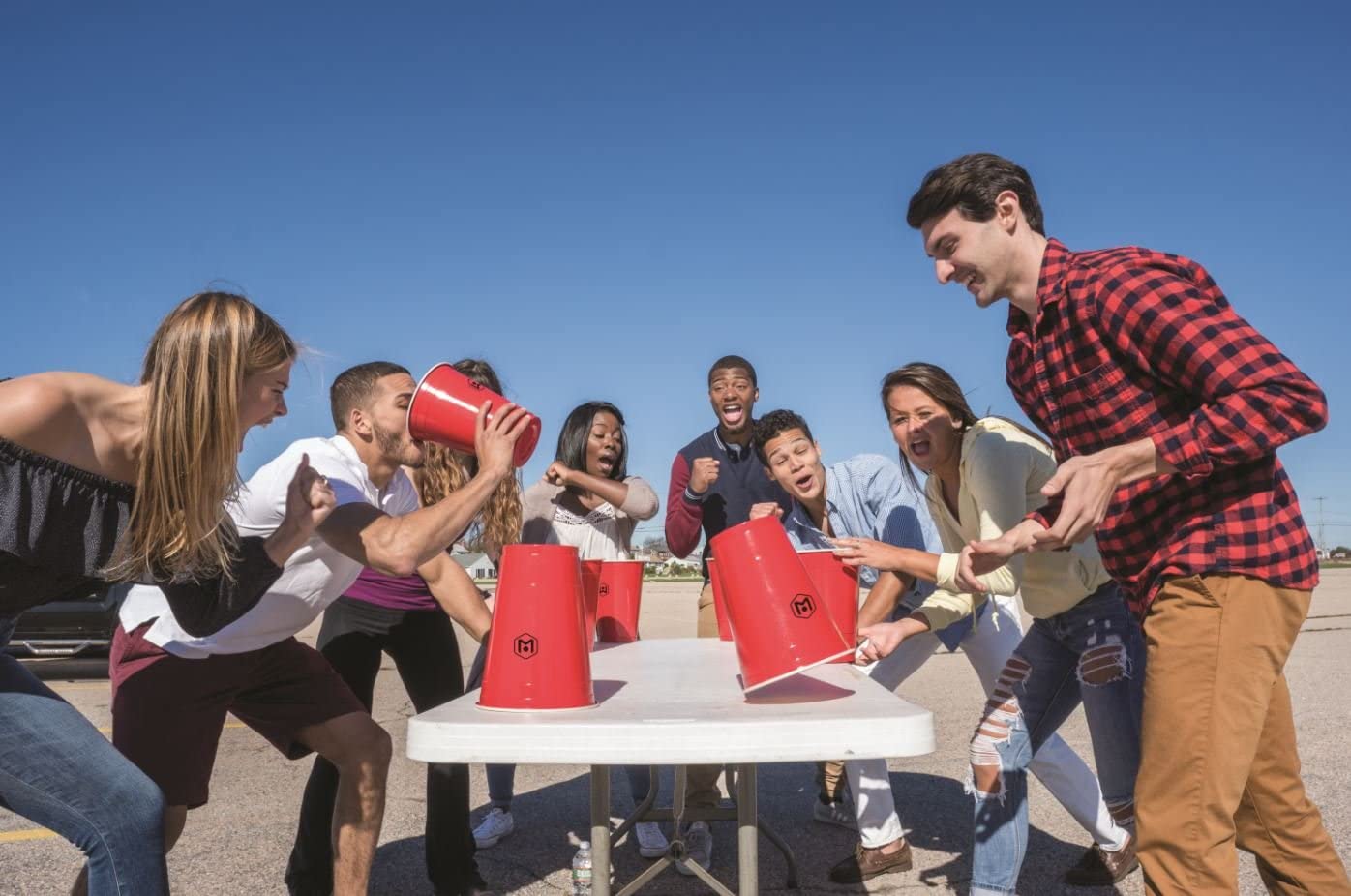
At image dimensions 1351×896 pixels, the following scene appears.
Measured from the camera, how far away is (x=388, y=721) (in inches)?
273

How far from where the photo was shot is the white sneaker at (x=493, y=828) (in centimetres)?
419

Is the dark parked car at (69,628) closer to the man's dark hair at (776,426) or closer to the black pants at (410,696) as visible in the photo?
the black pants at (410,696)

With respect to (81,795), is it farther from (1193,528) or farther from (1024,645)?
(1024,645)

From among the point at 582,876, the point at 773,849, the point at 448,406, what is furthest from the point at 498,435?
the point at 773,849

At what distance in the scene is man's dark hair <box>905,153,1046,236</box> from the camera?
2225 millimetres

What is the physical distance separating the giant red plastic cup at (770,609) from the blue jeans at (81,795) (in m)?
1.17

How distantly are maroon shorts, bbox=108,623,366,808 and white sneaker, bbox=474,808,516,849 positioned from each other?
144 cm

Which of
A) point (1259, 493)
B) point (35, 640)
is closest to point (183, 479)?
point (1259, 493)

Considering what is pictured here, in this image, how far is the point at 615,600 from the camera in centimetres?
341

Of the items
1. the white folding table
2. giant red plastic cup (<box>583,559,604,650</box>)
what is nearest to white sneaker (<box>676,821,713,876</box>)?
giant red plastic cup (<box>583,559,604,650</box>)

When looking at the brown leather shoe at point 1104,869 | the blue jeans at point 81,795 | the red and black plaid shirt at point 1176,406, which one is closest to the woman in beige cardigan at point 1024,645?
the brown leather shoe at point 1104,869

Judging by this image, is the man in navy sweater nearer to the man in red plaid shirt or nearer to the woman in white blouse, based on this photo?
the woman in white blouse

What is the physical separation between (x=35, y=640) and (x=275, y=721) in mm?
7614

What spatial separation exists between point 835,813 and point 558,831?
1.23m
